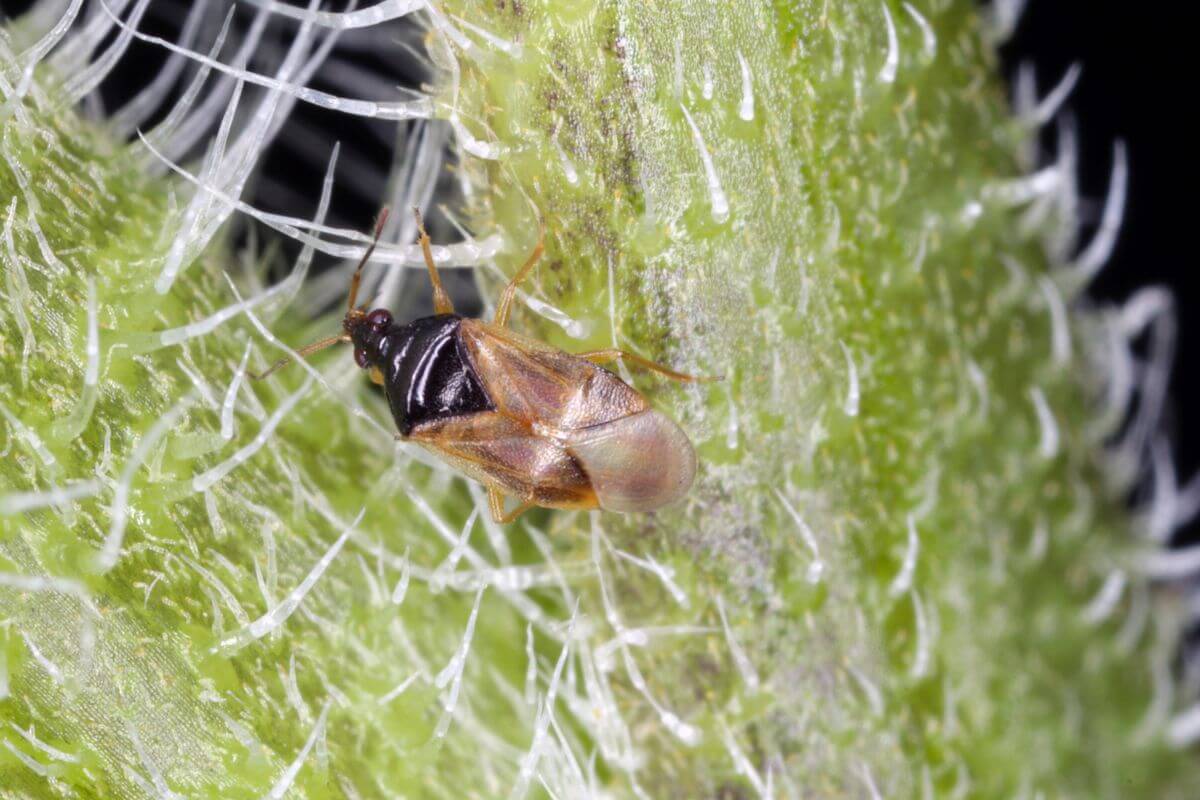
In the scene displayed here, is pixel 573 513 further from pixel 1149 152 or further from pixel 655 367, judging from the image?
pixel 1149 152

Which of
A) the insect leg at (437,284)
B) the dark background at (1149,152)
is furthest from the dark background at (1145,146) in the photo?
the insect leg at (437,284)

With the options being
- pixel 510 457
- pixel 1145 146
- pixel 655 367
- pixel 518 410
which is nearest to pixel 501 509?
pixel 510 457

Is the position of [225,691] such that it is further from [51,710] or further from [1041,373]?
[1041,373]

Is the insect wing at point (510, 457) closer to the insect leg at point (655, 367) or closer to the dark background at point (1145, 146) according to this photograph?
the insect leg at point (655, 367)

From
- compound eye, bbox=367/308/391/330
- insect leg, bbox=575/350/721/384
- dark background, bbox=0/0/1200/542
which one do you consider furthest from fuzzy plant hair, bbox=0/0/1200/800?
dark background, bbox=0/0/1200/542

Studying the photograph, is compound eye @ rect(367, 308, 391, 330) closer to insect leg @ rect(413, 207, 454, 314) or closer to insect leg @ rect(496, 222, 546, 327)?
insect leg @ rect(413, 207, 454, 314)

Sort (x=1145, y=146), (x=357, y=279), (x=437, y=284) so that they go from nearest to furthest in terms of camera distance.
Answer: (x=437, y=284), (x=357, y=279), (x=1145, y=146)
